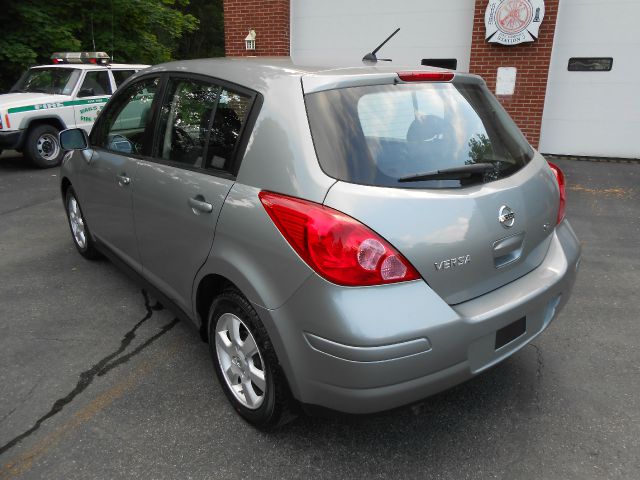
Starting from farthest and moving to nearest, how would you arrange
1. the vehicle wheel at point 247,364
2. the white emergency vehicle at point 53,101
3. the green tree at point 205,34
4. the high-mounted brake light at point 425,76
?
the green tree at point 205,34 → the white emergency vehicle at point 53,101 → the high-mounted brake light at point 425,76 → the vehicle wheel at point 247,364

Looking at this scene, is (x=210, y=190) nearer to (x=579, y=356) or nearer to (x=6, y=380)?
(x=6, y=380)

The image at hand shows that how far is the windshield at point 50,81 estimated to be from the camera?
9.27m

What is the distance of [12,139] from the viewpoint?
861 cm

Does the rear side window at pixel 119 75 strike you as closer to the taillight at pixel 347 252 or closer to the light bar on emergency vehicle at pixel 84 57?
the light bar on emergency vehicle at pixel 84 57

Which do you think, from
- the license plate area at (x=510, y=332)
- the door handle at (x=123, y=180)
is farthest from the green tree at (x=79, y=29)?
the license plate area at (x=510, y=332)

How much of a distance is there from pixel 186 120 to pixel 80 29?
11877 millimetres

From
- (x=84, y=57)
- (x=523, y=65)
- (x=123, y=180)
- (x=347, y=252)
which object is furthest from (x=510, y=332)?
(x=84, y=57)

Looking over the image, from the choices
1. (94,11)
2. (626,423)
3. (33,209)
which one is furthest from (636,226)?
(94,11)

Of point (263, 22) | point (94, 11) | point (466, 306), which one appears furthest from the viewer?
point (94, 11)

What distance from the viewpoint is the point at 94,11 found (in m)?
12.9

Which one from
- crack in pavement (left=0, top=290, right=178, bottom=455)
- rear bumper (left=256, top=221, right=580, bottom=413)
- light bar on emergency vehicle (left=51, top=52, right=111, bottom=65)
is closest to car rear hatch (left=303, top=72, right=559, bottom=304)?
rear bumper (left=256, top=221, right=580, bottom=413)

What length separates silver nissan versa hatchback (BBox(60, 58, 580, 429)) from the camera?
76.9 inches

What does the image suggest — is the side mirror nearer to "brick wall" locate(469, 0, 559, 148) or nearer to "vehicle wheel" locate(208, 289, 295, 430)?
"vehicle wheel" locate(208, 289, 295, 430)

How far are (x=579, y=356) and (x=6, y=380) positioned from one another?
331 cm
